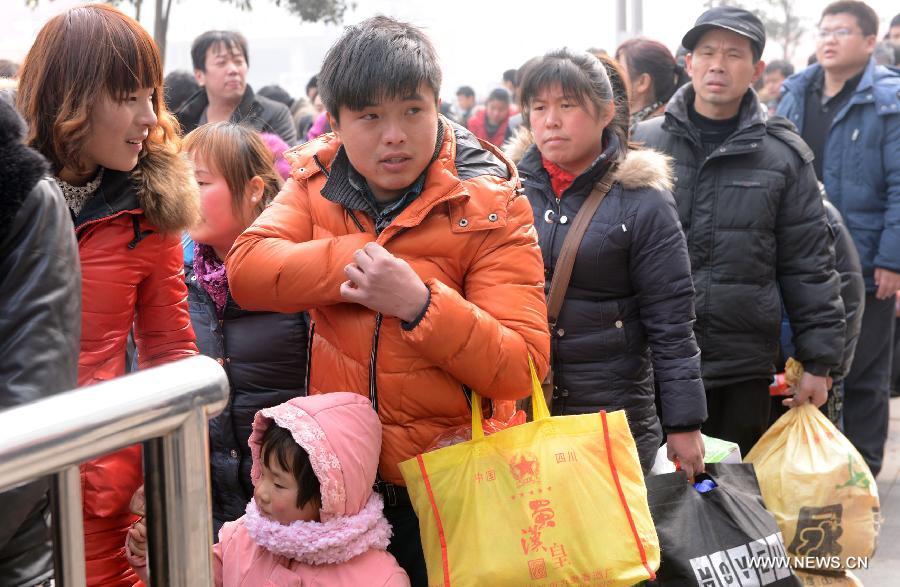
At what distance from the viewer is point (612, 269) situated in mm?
3158

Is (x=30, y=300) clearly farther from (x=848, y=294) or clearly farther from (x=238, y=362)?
(x=848, y=294)

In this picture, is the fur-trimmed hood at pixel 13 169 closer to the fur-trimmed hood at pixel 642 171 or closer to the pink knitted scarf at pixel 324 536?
the pink knitted scarf at pixel 324 536

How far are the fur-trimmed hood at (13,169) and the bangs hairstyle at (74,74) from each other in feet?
2.31

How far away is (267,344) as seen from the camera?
297 cm

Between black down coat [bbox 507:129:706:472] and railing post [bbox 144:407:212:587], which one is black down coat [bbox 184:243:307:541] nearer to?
black down coat [bbox 507:129:706:472]

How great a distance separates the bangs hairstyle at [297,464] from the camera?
219 centimetres

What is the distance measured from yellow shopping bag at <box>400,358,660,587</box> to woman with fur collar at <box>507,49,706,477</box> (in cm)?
97

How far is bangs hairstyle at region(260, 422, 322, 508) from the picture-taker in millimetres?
2191

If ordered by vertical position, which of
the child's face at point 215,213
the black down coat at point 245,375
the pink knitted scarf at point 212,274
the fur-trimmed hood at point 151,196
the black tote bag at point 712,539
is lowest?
the black tote bag at point 712,539

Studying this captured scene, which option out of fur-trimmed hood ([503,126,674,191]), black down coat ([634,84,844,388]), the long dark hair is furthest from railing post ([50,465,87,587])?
the long dark hair

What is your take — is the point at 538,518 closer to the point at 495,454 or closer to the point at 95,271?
the point at 495,454

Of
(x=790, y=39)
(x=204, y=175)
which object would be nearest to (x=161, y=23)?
(x=204, y=175)

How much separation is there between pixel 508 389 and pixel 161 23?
34.2 feet

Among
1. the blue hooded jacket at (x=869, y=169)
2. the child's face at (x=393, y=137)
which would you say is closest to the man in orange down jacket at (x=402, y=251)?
the child's face at (x=393, y=137)
